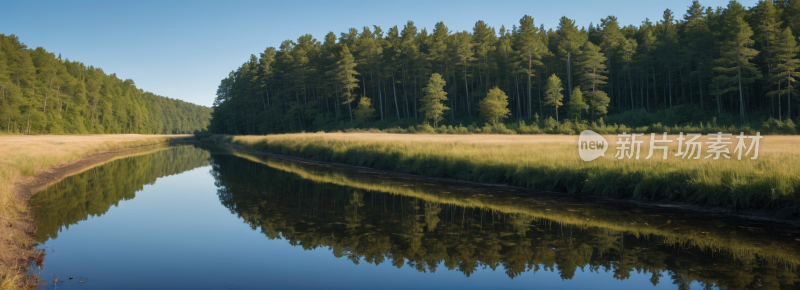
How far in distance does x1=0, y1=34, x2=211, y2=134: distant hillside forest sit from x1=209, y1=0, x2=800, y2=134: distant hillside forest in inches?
1198

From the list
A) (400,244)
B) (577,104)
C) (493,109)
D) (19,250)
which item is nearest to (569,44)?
(577,104)

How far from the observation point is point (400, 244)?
30.9ft

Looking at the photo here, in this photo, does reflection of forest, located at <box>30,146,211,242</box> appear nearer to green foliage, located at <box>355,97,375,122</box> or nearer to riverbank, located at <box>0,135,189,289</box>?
riverbank, located at <box>0,135,189,289</box>

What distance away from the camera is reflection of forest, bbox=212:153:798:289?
7.58 metres

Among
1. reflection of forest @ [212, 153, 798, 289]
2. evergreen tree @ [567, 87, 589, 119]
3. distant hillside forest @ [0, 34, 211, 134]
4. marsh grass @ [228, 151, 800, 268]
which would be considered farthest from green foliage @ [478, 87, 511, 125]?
distant hillside forest @ [0, 34, 211, 134]

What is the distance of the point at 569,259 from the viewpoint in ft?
27.1

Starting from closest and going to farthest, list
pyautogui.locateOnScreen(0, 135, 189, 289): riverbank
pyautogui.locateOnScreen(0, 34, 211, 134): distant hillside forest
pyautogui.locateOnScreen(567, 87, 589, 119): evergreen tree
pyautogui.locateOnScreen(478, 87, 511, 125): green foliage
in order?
pyautogui.locateOnScreen(0, 135, 189, 289): riverbank → pyautogui.locateOnScreen(567, 87, 589, 119): evergreen tree → pyautogui.locateOnScreen(478, 87, 511, 125): green foliage → pyautogui.locateOnScreen(0, 34, 211, 134): distant hillside forest

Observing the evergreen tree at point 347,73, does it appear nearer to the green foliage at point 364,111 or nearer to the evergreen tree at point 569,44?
the green foliage at point 364,111

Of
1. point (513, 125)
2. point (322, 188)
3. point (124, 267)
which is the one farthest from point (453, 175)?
point (513, 125)

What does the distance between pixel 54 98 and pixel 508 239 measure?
287 ft

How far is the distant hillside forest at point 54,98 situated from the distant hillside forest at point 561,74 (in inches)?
1198

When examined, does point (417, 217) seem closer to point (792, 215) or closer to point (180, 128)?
point (792, 215)

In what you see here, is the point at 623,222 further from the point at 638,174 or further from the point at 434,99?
the point at 434,99

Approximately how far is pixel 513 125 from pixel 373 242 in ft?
159
